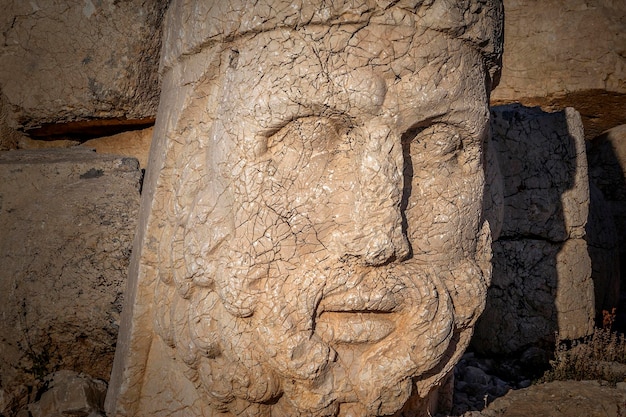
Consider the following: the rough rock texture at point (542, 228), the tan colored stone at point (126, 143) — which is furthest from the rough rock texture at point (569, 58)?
the tan colored stone at point (126, 143)

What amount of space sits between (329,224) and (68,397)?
49.1 inches

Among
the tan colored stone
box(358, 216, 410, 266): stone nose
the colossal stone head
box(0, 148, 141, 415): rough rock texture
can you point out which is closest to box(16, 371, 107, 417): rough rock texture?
box(0, 148, 141, 415): rough rock texture

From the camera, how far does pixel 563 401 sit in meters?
2.60

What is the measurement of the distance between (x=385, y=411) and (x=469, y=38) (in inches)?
43.9

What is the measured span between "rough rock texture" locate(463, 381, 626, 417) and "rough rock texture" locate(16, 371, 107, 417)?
4.68 ft

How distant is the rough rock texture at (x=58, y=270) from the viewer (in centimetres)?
236

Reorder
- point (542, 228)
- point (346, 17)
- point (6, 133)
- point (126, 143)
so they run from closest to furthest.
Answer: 1. point (346, 17)
2. point (6, 133)
3. point (126, 143)
4. point (542, 228)

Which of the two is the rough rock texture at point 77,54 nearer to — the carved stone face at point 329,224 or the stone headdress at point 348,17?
the stone headdress at point 348,17

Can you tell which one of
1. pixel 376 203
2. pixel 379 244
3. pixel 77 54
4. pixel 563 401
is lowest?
pixel 563 401

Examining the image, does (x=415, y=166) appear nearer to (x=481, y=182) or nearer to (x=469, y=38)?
(x=481, y=182)

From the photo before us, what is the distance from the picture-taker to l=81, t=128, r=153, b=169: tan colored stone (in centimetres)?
281

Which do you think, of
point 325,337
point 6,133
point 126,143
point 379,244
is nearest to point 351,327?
point 325,337

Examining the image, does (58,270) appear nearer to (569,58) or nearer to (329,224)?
(329,224)

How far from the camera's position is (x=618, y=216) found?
4758 millimetres
